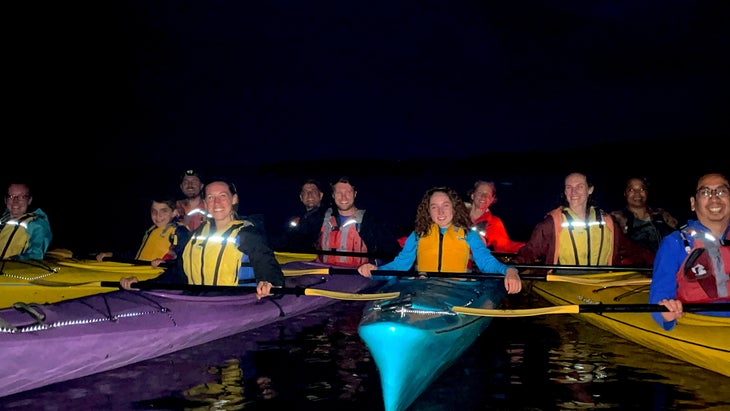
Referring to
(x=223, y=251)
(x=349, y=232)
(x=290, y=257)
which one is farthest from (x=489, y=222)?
(x=223, y=251)

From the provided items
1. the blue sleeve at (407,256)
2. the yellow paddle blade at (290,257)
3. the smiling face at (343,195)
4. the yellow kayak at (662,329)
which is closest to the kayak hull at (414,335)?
the blue sleeve at (407,256)

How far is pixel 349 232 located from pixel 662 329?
4088mm

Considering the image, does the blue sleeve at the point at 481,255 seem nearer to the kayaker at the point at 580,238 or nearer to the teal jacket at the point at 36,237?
the kayaker at the point at 580,238

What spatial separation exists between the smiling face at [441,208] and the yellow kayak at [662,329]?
1.77 meters

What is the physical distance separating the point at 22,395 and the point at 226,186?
2153 millimetres

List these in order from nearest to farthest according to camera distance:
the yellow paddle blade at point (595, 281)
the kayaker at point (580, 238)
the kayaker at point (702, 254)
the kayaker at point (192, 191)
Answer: the kayaker at point (702, 254) < the yellow paddle blade at point (595, 281) < the kayaker at point (580, 238) < the kayaker at point (192, 191)

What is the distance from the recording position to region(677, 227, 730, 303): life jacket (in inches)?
173

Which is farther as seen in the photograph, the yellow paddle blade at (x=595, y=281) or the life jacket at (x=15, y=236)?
the life jacket at (x=15, y=236)

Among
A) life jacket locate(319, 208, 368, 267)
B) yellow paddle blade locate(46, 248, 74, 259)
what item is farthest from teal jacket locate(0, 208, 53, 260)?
life jacket locate(319, 208, 368, 267)

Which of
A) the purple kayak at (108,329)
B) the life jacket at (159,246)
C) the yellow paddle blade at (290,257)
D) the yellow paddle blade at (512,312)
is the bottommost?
the purple kayak at (108,329)

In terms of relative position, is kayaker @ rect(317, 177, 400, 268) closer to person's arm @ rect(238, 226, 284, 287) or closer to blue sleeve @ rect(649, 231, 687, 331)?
person's arm @ rect(238, 226, 284, 287)

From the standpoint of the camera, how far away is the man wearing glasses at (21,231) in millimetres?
7258

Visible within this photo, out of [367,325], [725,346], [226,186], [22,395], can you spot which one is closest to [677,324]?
[725,346]

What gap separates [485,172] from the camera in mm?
77500
